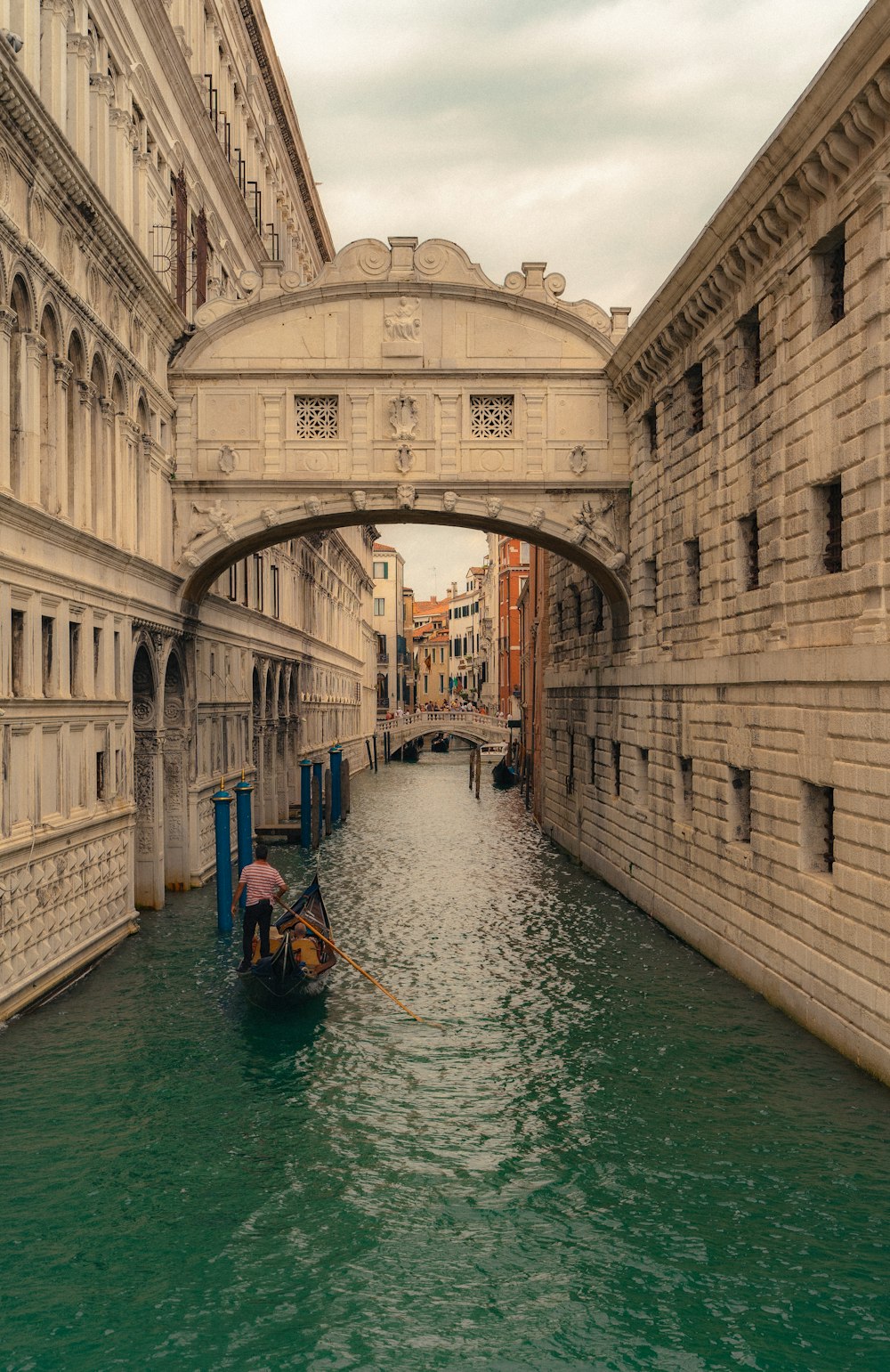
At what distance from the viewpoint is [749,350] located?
15.5m

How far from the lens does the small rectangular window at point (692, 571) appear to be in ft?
58.4

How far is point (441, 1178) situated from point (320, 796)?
20891 millimetres

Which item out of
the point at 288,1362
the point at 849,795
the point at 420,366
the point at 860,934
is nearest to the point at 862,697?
the point at 849,795

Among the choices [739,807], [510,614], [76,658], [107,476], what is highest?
[510,614]

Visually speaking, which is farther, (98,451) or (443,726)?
(443,726)

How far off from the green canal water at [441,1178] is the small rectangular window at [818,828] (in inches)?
67.7

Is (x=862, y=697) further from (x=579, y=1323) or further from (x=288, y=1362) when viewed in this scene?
(x=288, y=1362)

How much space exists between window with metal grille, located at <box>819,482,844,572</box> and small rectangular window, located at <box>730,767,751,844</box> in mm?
3568

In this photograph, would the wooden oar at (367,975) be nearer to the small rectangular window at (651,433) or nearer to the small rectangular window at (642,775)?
the small rectangular window at (642,775)

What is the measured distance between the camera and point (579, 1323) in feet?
23.7

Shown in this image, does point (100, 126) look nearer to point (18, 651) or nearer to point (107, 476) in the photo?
point (107, 476)

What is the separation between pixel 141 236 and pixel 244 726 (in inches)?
477

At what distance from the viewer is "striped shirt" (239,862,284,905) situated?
15.0 m

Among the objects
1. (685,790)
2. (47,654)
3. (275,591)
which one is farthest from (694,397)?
(275,591)
